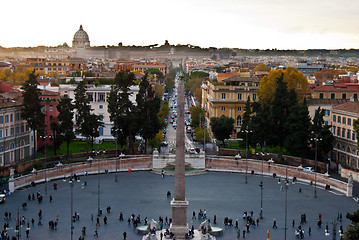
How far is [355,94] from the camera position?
74.6 m

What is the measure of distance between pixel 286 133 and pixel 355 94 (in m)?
17.6

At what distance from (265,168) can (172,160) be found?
31.9 ft

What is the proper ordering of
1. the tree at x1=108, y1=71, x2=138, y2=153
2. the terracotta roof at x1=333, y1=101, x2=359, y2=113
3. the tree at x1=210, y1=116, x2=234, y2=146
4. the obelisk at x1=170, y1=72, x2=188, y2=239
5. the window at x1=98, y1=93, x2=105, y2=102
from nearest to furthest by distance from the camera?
the obelisk at x1=170, y1=72, x2=188, y2=239 < the terracotta roof at x1=333, y1=101, x2=359, y2=113 < the tree at x1=108, y1=71, x2=138, y2=153 < the tree at x1=210, y1=116, x2=234, y2=146 < the window at x1=98, y1=93, x2=105, y2=102

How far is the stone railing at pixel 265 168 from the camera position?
51.2 m

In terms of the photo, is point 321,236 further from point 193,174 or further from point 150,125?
point 150,125

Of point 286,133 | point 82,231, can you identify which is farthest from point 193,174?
point 82,231

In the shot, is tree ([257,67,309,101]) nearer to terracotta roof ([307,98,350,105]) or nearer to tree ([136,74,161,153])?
terracotta roof ([307,98,350,105])

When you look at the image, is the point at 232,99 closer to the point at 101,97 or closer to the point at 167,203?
the point at 101,97

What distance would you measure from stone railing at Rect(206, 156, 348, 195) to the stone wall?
2.35 ft

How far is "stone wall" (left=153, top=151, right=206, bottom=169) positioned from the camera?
59312 millimetres

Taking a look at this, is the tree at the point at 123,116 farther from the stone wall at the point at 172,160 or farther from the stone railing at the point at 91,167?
the stone wall at the point at 172,160

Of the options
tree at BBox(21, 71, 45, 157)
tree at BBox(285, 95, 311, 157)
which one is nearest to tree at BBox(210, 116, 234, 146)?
tree at BBox(285, 95, 311, 157)

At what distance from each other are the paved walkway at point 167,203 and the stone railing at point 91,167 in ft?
3.52

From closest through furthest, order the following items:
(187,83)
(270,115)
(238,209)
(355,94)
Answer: (238,209)
(270,115)
(355,94)
(187,83)
